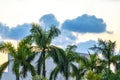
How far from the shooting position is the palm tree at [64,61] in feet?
186

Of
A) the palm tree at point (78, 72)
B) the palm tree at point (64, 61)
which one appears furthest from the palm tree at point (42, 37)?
the palm tree at point (78, 72)

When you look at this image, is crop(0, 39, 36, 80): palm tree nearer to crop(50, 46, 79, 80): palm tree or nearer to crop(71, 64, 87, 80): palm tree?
crop(50, 46, 79, 80): palm tree

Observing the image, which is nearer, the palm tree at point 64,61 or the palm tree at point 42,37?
the palm tree at point 42,37

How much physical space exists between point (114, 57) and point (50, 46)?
1695cm

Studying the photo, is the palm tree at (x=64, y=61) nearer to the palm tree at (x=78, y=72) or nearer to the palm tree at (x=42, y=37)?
the palm tree at (x=42, y=37)

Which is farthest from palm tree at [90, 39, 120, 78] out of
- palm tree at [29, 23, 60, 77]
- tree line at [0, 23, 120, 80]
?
palm tree at [29, 23, 60, 77]

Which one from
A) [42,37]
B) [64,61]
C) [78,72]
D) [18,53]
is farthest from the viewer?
[78,72]

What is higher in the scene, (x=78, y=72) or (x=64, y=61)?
(x=64, y=61)

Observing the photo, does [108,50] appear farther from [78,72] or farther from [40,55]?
[40,55]

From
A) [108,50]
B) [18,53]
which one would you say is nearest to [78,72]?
[108,50]

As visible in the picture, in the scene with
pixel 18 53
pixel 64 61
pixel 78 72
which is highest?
pixel 18 53

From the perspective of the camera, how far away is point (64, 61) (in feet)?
193

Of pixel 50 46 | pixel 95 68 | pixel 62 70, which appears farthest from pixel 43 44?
pixel 95 68

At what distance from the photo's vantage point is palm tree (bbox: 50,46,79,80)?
56.8 metres
